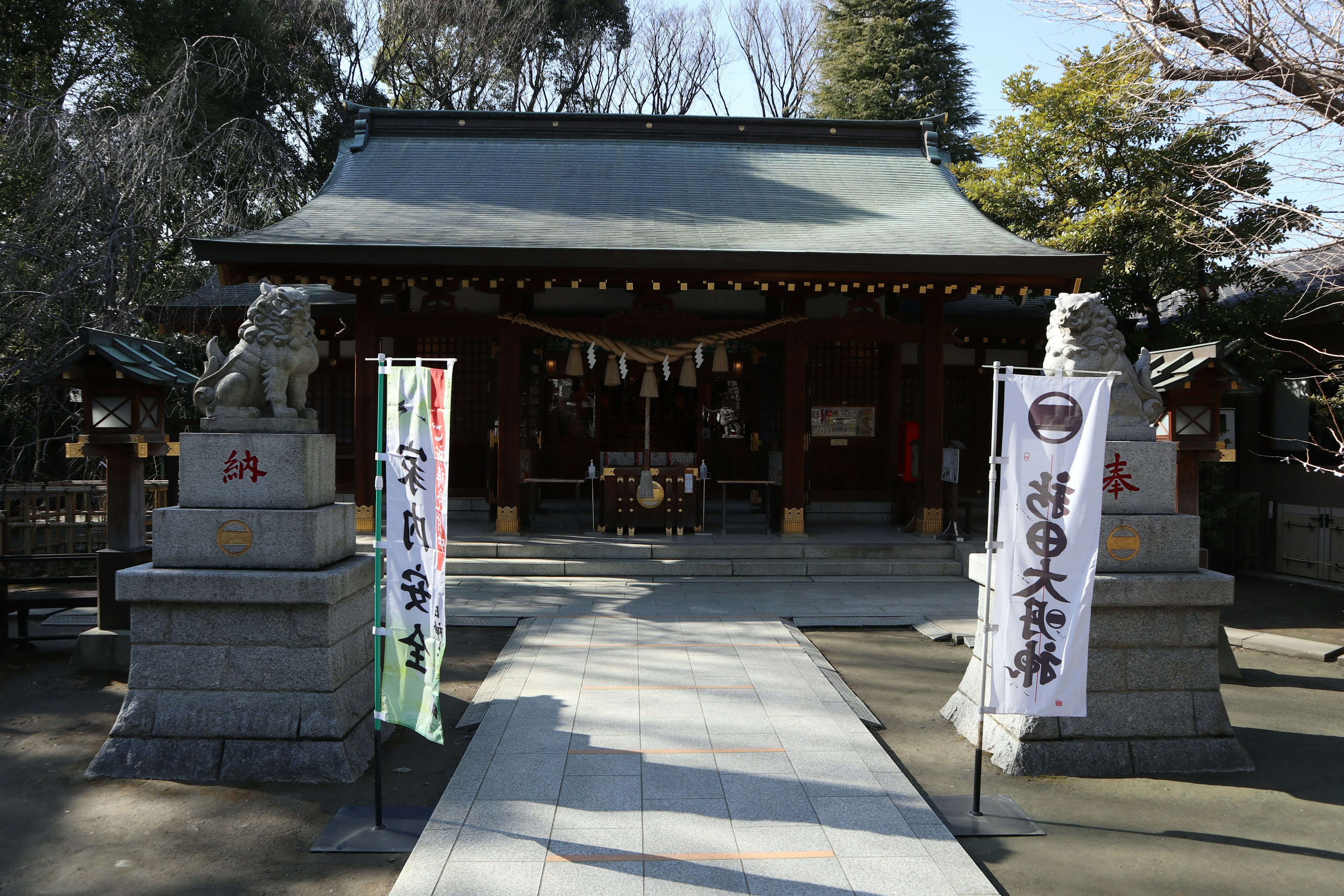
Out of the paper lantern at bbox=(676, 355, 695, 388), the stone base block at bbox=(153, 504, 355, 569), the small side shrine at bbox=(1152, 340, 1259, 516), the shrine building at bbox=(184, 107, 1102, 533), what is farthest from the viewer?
the paper lantern at bbox=(676, 355, 695, 388)

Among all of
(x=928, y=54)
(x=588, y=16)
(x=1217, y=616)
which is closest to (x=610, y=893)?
(x=1217, y=616)

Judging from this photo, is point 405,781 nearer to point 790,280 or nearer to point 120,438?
point 120,438

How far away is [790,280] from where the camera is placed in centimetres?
1038

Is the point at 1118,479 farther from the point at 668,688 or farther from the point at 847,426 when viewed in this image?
the point at 847,426

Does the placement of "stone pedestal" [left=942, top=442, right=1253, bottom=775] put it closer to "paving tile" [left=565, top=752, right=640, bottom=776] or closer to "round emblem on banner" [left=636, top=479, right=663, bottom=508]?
"paving tile" [left=565, top=752, right=640, bottom=776]

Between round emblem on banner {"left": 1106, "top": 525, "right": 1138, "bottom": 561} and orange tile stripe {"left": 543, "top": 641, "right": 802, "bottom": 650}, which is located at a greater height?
round emblem on banner {"left": 1106, "top": 525, "right": 1138, "bottom": 561}

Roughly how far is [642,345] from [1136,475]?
7.52 metres

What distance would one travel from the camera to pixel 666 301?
1131 centimetres

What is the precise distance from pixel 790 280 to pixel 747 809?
24.8ft

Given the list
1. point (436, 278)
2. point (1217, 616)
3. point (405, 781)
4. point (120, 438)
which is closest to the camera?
point (405, 781)

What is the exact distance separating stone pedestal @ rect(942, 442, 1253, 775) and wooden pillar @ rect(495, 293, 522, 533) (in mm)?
7254

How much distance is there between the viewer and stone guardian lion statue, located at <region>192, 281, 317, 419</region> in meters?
5.00

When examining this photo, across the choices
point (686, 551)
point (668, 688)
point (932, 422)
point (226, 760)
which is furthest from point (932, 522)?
point (226, 760)

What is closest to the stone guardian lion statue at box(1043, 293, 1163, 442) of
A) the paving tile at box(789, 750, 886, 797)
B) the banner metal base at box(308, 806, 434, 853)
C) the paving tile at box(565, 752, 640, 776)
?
the paving tile at box(789, 750, 886, 797)
